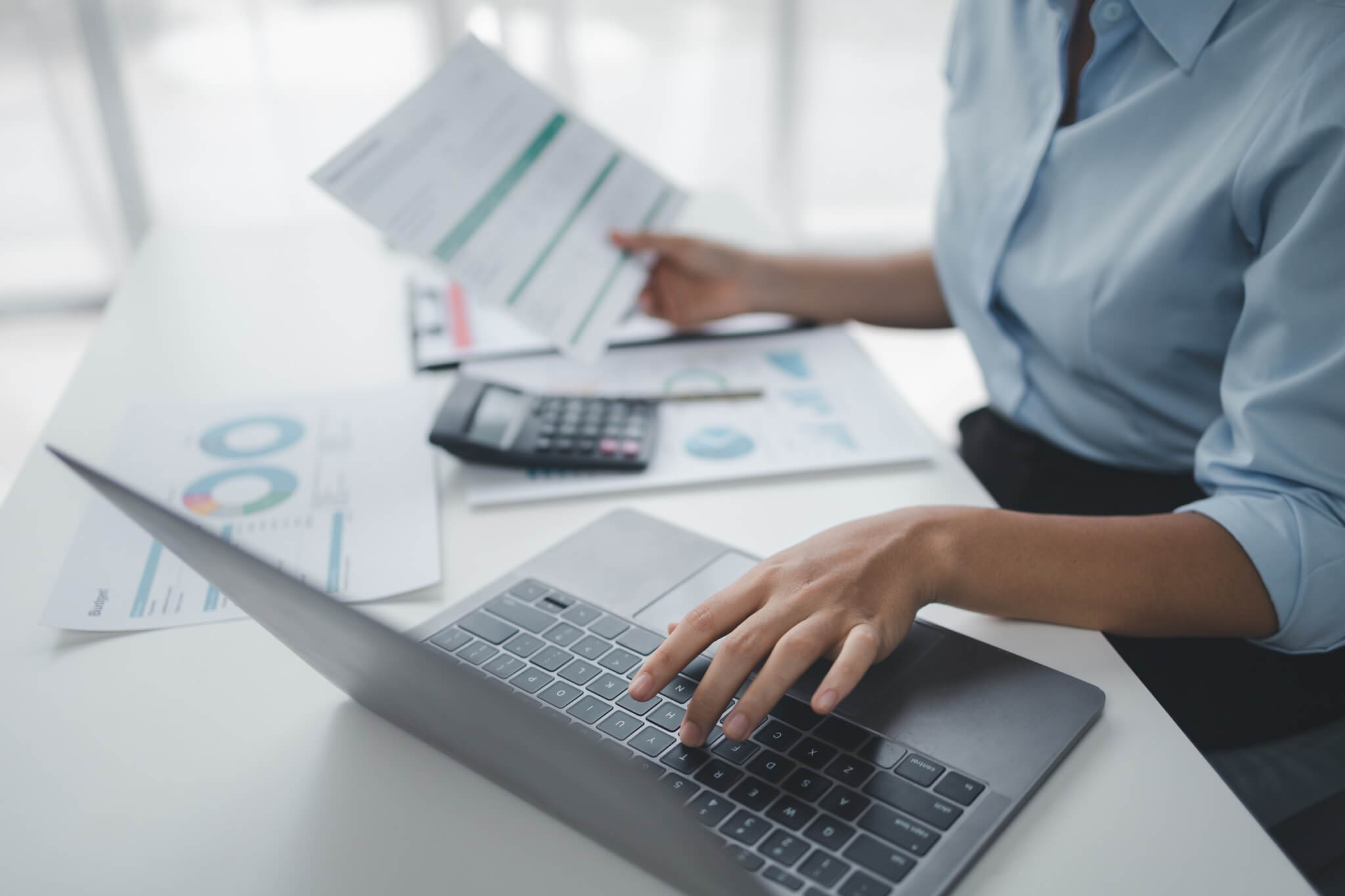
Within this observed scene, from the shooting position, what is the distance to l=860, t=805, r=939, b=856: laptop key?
408mm

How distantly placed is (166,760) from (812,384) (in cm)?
55

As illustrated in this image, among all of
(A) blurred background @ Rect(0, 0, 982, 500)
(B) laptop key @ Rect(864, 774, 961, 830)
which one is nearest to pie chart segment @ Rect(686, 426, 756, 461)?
(B) laptop key @ Rect(864, 774, 961, 830)

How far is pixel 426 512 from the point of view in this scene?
68 cm

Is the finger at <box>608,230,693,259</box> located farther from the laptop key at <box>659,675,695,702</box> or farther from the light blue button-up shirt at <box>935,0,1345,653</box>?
the laptop key at <box>659,675,695,702</box>

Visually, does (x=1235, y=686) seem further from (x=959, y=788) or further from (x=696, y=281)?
(x=696, y=281)

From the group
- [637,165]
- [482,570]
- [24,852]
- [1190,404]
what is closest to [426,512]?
[482,570]

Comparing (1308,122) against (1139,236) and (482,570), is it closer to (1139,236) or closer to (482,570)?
(1139,236)

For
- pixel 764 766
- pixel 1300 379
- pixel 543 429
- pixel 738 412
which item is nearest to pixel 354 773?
pixel 764 766

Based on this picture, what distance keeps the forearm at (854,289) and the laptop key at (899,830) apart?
608 millimetres

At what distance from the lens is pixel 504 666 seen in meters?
0.52

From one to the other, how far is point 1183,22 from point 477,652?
600 mm

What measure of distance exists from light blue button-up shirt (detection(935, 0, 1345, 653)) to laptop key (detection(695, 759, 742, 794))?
0.33 meters

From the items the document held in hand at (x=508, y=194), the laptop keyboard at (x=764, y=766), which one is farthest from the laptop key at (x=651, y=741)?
the document held in hand at (x=508, y=194)

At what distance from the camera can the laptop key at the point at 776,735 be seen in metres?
0.46
